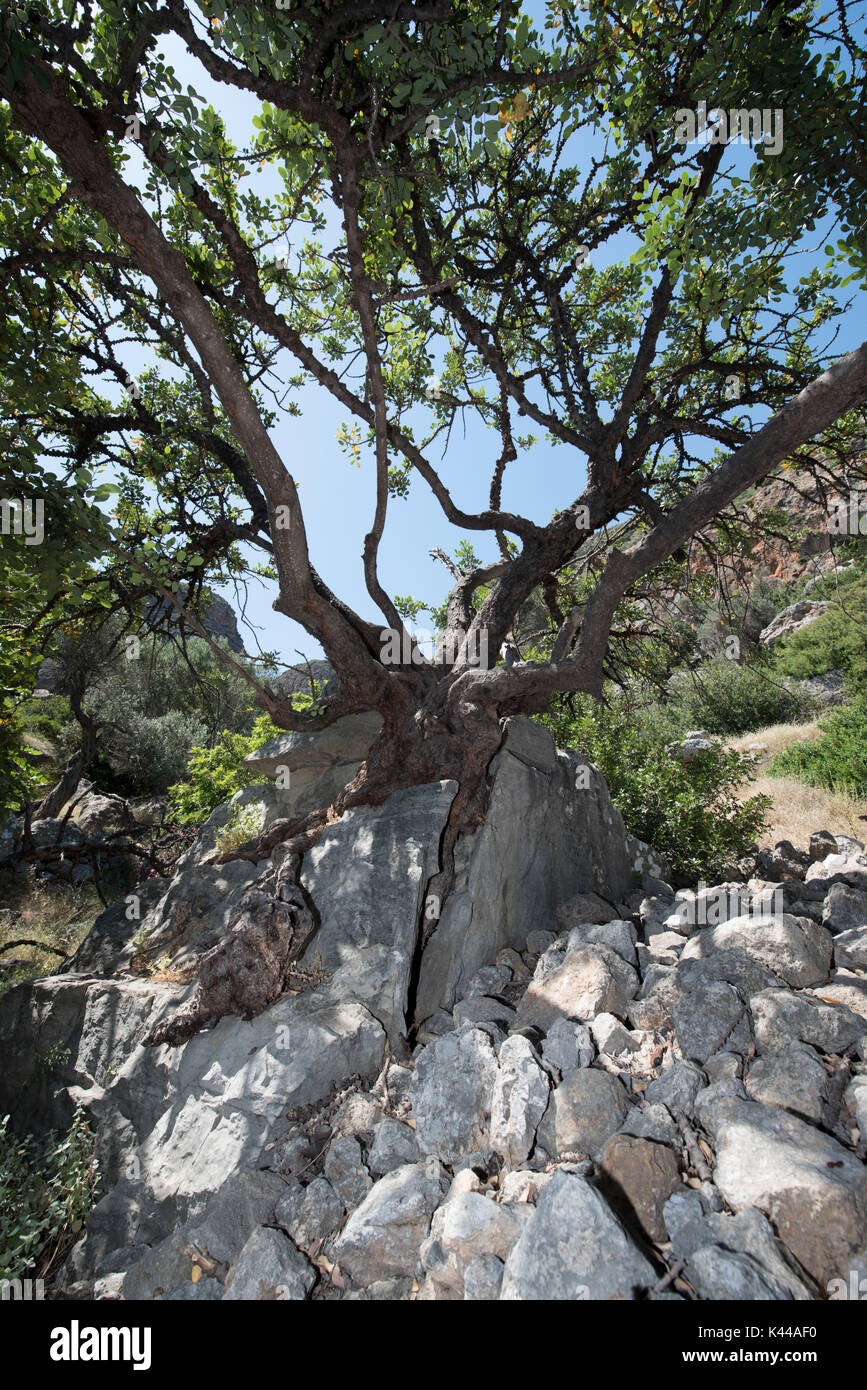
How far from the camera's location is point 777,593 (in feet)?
82.3

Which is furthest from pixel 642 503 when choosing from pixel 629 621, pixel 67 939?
pixel 67 939

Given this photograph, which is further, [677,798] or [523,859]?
[677,798]

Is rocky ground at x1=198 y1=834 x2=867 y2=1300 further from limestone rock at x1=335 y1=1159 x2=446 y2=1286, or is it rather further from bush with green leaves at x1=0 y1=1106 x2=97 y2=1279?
bush with green leaves at x1=0 y1=1106 x2=97 y2=1279

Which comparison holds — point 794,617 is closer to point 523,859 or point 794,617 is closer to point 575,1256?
point 523,859

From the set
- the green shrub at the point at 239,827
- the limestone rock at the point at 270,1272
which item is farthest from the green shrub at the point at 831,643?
the limestone rock at the point at 270,1272

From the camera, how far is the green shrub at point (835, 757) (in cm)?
1020

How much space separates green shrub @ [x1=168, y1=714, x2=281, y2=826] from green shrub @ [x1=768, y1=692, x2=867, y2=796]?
379 inches

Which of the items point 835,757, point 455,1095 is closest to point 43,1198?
point 455,1095

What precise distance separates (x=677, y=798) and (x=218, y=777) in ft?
17.7

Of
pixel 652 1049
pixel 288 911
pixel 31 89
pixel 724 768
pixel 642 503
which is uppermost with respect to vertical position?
pixel 31 89

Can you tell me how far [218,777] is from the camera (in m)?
7.04
